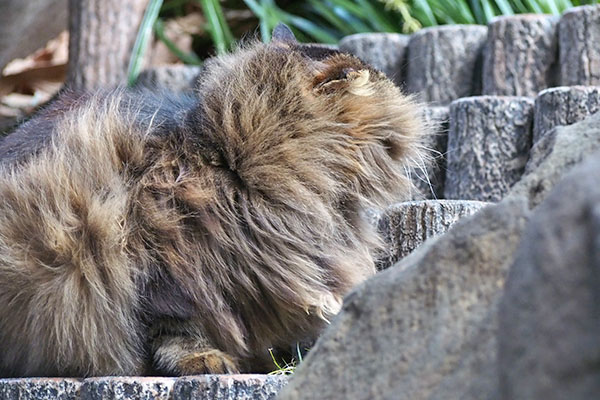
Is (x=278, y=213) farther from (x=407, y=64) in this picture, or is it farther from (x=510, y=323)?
(x=407, y=64)

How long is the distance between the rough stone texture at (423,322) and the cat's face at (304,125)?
777 millimetres

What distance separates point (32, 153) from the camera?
1733mm

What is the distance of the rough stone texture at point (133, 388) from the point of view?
1.42 m

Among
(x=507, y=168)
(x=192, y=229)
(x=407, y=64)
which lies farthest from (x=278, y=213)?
(x=407, y=64)

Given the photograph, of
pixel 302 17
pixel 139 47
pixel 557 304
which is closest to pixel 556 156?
pixel 557 304

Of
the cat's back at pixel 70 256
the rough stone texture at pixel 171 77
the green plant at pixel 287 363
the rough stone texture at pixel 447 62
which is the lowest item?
the rough stone texture at pixel 447 62

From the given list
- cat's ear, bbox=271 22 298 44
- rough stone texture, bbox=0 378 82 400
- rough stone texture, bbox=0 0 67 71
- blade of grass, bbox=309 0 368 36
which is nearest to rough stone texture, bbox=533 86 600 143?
cat's ear, bbox=271 22 298 44

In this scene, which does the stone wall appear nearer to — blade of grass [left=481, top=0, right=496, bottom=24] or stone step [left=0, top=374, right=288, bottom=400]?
stone step [left=0, top=374, right=288, bottom=400]

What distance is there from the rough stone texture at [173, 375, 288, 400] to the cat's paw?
0.17 metres

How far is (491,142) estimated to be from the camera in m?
2.52

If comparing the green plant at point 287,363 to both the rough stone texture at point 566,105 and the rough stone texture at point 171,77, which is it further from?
the rough stone texture at point 171,77

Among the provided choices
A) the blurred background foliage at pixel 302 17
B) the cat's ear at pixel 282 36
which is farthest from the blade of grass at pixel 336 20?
the cat's ear at pixel 282 36

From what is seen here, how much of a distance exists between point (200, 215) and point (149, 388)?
37 centimetres

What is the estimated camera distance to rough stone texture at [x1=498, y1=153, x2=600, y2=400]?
634 millimetres
